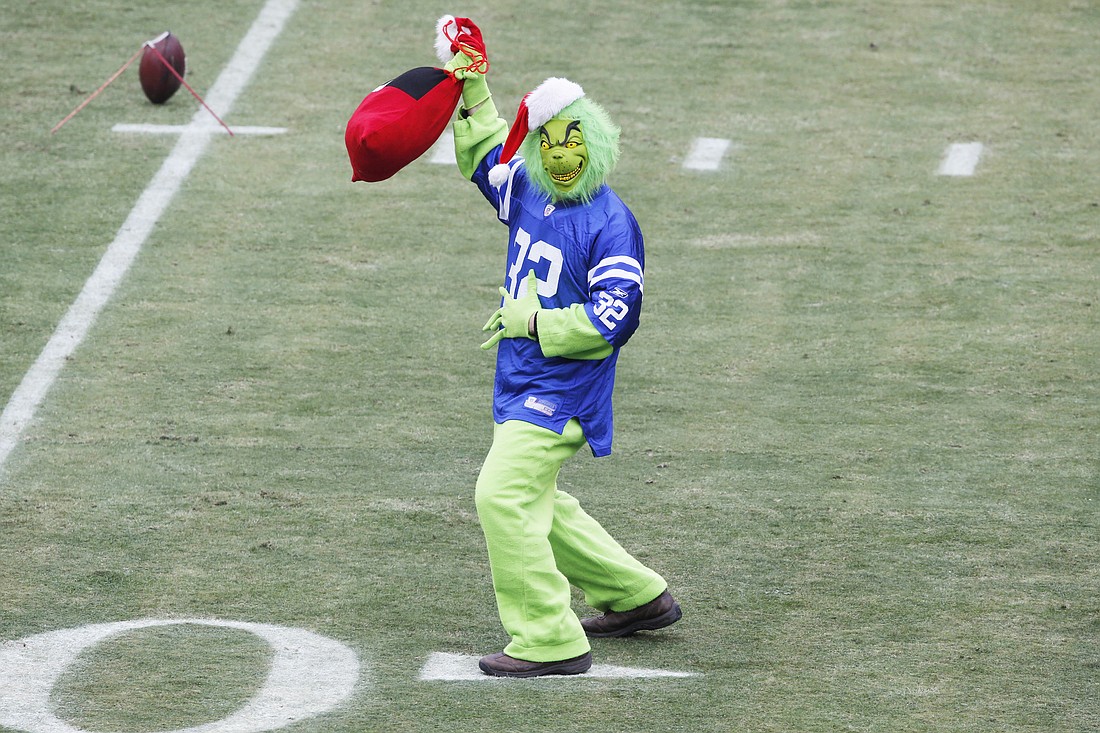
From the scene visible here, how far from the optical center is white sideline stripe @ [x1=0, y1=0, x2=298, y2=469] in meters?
7.33

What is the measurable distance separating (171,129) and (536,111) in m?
5.85

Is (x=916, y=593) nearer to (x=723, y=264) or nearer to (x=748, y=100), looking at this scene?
(x=723, y=264)

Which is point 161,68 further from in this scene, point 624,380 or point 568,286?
point 568,286

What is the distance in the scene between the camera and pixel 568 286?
5062 mm

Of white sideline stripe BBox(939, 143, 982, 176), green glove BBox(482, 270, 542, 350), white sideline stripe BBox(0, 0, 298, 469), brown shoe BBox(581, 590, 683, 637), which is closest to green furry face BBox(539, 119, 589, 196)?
green glove BBox(482, 270, 542, 350)

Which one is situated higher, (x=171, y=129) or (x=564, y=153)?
(x=564, y=153)

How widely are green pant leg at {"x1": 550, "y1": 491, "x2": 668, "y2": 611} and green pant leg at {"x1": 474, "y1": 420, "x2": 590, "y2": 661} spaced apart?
214mm

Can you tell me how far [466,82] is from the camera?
17.6 ft

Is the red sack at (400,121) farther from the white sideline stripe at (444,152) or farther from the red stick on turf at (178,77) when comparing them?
the red stick on turf at (178,77)

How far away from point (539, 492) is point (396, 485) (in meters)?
1.69

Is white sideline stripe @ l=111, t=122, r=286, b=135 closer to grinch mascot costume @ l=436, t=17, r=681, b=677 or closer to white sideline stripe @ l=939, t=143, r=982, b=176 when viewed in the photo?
white sideline stripe @ l=939, t=143, r=982, b=176

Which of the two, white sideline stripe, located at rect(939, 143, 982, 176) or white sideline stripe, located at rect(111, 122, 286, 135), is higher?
white sideline stripe, located at rect(111, 122, 286, 135)

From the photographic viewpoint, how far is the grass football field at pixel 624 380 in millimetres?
5016

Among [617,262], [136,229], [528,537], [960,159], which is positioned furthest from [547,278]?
[960,159]
